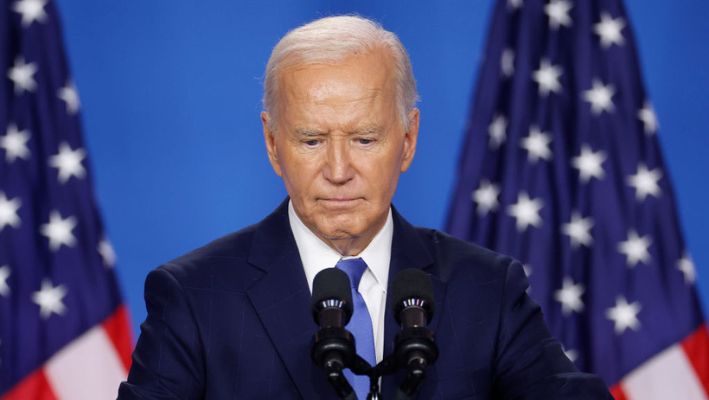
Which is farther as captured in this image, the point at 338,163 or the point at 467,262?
the point at 467,262

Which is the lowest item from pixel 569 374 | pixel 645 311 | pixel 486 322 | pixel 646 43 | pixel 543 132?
pixel 569 374

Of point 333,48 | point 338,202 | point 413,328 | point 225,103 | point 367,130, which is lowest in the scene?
point 413,328

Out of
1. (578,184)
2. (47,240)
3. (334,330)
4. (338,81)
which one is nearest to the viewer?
(334,330)

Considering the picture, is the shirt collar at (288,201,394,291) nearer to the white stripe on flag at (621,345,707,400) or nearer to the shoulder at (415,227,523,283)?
the shoulder at (415,227,523,283)

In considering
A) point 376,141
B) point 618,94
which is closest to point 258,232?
point 376,141

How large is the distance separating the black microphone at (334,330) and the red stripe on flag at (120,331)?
2253 millimetres

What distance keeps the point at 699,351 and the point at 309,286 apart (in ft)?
6.97

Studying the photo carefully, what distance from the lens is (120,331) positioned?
12.5ft

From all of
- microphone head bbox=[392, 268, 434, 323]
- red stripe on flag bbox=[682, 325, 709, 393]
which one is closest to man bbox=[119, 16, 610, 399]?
microphone head bbox=[392, 268, 434, 323]

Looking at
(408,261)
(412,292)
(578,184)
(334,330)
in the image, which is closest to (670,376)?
(578,184)

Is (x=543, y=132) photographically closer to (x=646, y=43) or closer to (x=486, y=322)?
(x=646, y=43)

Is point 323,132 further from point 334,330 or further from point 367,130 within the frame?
point 334,330

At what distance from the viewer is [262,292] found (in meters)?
2.19

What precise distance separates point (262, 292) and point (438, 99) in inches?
76.0
